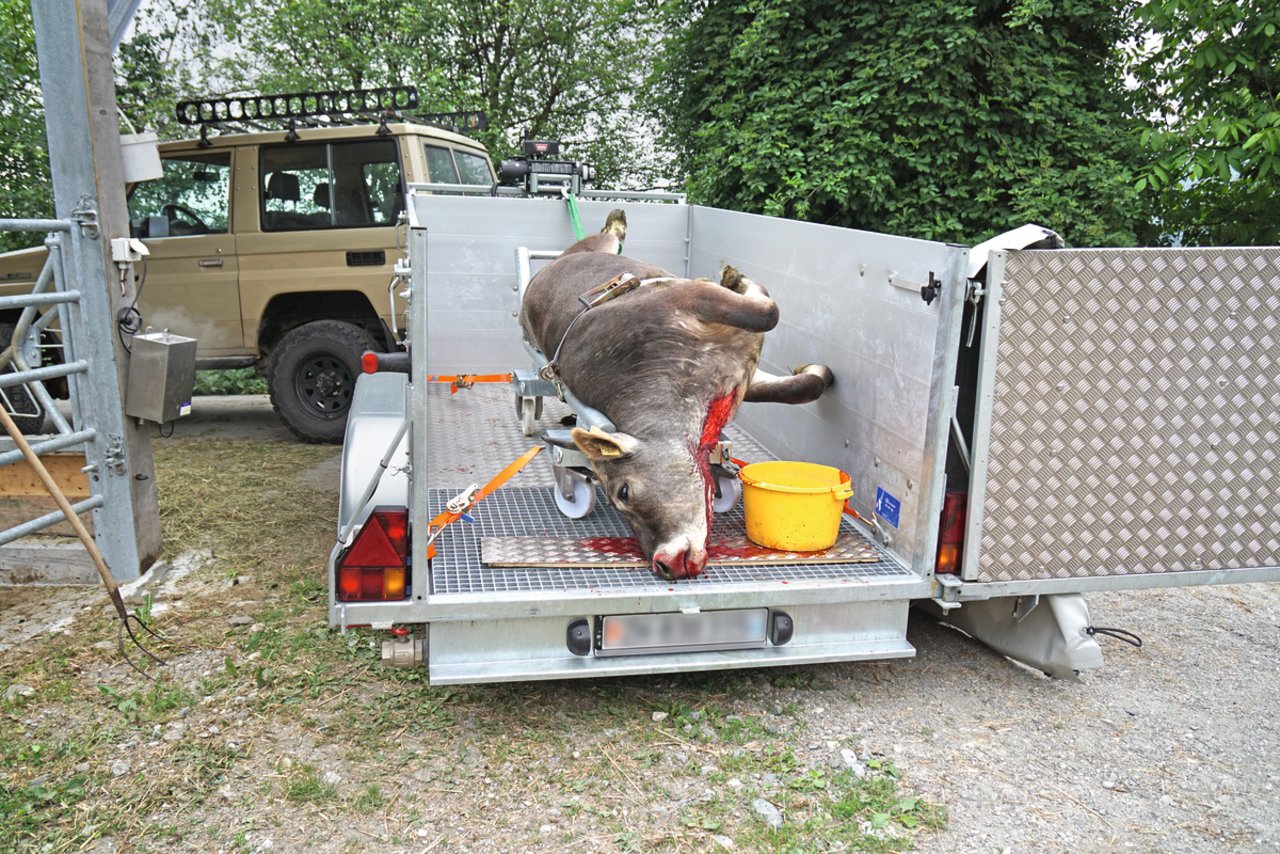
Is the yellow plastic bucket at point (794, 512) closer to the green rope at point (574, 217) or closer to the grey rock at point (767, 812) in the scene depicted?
the grey rock at point (767, 812)

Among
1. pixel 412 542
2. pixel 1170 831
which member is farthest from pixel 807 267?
pixel 1170 831

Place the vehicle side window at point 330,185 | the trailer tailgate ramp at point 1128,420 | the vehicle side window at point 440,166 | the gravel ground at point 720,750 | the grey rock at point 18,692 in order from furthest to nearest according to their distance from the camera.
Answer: the vehicle side window at point 440,166 → the vehicle side window at point 330,185 → the grey rock at point 18,692 → the trailer tailgate ramp at point 1128,420 → the gravel ground at point 720,750

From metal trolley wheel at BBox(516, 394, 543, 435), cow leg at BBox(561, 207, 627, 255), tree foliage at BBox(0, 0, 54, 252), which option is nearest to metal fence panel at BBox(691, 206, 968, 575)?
cow leg at BBox(561, 207, 627, 255)

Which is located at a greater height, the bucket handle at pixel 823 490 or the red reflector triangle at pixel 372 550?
the bucket handle at pixel 823 490

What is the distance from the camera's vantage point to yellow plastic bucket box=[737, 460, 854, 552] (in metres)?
3.70

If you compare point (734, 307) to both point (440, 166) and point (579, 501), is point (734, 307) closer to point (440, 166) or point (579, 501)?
point (579, 501)

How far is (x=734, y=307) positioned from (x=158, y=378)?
10.4 ft

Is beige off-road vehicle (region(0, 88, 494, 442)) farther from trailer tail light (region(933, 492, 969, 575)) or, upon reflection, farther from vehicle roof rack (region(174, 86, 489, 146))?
trailer tail light (region(933, 492, 969, 575))

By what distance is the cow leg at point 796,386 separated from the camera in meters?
4.12

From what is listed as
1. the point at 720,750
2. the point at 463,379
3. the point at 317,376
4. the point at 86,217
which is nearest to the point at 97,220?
the point at 86,217

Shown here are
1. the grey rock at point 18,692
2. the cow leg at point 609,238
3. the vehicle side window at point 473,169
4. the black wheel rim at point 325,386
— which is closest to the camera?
the grey rock at point 18,692

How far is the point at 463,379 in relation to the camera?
20.2 ft

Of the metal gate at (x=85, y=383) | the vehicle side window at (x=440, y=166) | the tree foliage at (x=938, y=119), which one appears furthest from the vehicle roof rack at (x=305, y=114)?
the tree foliage at (x=938, y=119)

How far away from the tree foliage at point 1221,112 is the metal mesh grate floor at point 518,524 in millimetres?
4676
